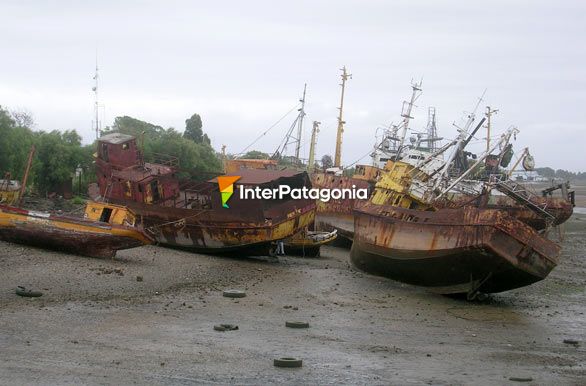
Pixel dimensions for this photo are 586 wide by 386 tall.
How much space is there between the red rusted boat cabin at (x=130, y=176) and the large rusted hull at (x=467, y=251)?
9289 mm

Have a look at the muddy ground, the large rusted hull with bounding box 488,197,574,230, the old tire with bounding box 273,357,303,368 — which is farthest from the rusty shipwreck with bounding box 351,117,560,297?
the large rusted hull with bounding box 488,197,574,230

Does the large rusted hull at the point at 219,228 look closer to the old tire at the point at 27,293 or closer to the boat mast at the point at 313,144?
the old tire at the point at 27,293

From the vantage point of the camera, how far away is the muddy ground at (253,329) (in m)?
11.2

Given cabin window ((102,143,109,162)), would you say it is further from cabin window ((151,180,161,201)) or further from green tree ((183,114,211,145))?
green tree ((183,114,211,145))

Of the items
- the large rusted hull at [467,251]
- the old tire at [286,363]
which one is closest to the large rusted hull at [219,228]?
the large rusted hull at [467,251]

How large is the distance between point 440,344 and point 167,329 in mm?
5044

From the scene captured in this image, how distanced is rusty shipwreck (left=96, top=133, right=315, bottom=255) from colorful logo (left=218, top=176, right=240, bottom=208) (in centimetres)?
15

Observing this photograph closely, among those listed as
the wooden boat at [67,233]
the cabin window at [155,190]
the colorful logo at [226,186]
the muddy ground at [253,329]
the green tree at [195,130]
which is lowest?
the muddy ground at [253,329]

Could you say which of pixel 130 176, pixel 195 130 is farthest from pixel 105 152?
pixel 195 130

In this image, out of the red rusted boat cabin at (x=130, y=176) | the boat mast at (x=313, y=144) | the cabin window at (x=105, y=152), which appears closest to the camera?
the red rusted boat cabin at (x=130, y=176)

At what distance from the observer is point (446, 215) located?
21.2 metres

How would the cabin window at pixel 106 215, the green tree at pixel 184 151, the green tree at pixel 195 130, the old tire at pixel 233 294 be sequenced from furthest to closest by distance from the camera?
the green tree at pixel 195 130, the green tree at pixel 184 151, the cabin window at pixel 106 215, the old tire at pixel 233 294

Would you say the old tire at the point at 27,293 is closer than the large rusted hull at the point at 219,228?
Yes

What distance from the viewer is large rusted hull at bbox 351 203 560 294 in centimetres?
1970
